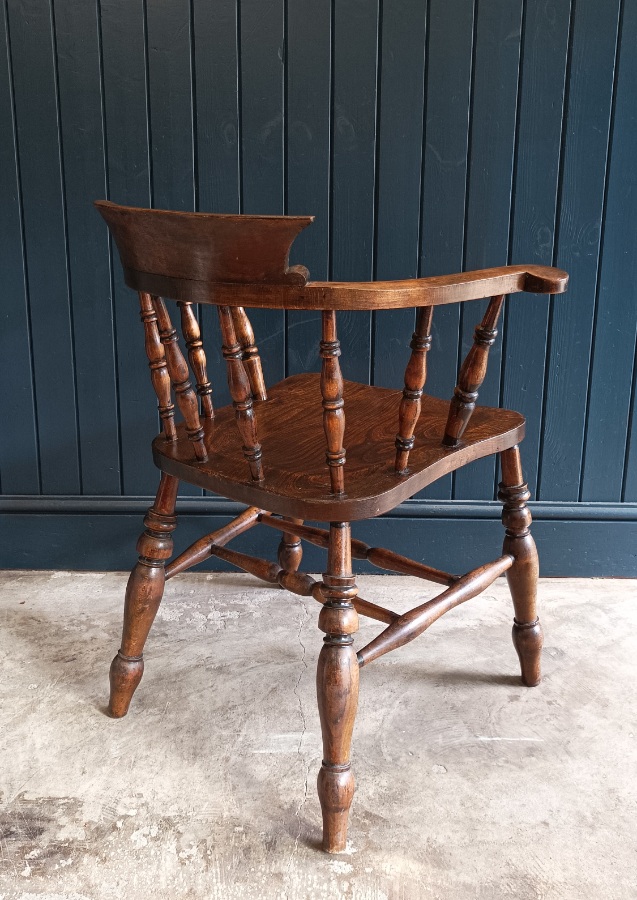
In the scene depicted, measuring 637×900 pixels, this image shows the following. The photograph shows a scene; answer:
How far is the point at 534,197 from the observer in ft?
6.74

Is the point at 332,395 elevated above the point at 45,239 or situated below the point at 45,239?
below

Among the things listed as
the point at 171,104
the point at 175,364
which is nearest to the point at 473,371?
the point at 175,364

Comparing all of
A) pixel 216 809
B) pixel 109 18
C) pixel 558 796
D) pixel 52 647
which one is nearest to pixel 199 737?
pixel 216 809

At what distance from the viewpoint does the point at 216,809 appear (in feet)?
4.93

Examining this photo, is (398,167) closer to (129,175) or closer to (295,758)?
(129,175)

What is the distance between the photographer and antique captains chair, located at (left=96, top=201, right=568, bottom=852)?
1259mm

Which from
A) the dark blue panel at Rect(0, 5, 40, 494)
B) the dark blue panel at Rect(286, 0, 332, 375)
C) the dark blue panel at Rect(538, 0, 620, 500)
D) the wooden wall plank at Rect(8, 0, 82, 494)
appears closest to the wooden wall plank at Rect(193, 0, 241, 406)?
the dark blue panel at Rect(286, 0, 332, 375)

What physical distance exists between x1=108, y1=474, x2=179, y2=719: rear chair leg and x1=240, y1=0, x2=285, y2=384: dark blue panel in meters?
0.67

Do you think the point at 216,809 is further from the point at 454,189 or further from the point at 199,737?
the point at 454,189

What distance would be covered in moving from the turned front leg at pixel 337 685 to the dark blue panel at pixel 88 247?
1.02 metres

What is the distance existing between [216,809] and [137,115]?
1.47 metres

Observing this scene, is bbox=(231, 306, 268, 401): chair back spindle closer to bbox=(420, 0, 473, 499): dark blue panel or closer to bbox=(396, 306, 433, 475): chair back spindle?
bbox=(396, 306, 433, 475): chair back spindle

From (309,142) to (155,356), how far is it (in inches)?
31.2

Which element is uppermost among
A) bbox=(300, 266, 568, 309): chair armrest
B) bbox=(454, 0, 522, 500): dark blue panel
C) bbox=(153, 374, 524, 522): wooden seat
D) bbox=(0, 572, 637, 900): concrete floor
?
bbox=(454, 0, 522, 500): dark blue panel
